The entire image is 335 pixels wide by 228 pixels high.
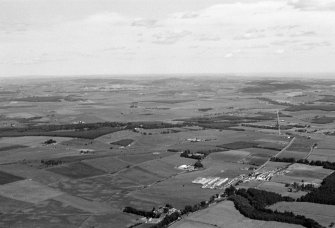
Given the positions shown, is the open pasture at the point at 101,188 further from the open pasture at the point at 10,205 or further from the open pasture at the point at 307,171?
the open pasture at the point at 307,171

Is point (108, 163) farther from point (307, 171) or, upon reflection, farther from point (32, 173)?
point (307, 171)

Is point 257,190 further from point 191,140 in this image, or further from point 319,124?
point 319,124

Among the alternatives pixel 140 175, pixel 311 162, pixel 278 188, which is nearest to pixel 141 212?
pixel 140 175

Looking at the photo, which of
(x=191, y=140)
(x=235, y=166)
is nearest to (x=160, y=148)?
(x=191, y=140)

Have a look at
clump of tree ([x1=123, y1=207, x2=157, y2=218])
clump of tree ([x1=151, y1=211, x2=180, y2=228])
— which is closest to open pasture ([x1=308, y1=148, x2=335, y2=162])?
clump of tree ([x1=151, y1=211, x2=180, y2=228])

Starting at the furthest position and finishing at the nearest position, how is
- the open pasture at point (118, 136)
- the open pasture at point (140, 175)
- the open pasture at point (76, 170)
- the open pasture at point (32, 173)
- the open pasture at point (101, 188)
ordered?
the open pasture at point (118, 136), the open pasture at point (76, 170), the open pasture at point (140, 175), the open pasture at point (32, 173), the open pasture at point (101, 188)

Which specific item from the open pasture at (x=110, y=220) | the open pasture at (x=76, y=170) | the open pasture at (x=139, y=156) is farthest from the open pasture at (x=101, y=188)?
the open pasture at (x=139, y=156)
